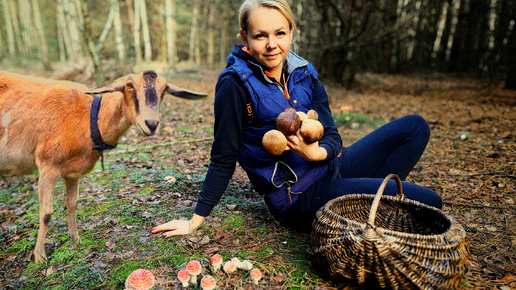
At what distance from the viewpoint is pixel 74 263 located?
267 cm

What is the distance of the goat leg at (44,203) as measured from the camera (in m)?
2.59

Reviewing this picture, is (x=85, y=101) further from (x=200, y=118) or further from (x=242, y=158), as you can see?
(x=200, y=118)

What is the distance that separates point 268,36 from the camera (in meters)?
2.39

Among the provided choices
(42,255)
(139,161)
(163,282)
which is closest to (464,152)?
(163,282)

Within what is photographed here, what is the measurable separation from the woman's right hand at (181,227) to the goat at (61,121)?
Result: 2.89ft

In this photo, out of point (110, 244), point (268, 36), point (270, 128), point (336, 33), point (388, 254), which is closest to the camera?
point (388, 254)

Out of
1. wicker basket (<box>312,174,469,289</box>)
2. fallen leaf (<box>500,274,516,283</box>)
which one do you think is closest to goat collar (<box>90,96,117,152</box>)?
wicker basket (<box>312,174,469,289</box>)

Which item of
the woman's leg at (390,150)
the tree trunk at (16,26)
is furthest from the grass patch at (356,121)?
the tree trunk at (16,26)

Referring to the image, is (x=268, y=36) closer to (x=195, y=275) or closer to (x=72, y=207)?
(x=195, y=275)

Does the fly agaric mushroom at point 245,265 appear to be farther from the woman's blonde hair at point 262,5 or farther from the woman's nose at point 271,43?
the woman's blonde hair at point 262,5

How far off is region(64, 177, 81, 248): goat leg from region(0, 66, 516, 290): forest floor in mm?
83

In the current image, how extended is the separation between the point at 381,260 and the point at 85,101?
2.81m

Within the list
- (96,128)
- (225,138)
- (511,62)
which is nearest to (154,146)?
(96,128)

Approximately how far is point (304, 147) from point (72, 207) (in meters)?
2.37
